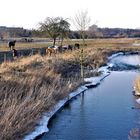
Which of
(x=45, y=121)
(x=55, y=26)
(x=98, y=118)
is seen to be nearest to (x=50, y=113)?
(x=45, y=121)

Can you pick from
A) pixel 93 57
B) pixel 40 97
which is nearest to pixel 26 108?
pixel 40 97

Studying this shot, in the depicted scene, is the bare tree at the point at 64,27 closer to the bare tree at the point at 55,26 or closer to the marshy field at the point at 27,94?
the bare tree at the point at 55,26

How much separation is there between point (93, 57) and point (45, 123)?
1026 inches

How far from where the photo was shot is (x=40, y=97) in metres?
18.4

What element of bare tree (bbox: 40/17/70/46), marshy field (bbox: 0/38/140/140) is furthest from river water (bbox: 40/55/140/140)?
bare tree (bbox: 40/17/70/46)

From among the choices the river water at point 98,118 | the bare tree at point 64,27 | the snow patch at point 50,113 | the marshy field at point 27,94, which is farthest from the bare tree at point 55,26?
the river water at point 98,118

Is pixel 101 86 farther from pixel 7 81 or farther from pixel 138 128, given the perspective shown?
pixel 138 128

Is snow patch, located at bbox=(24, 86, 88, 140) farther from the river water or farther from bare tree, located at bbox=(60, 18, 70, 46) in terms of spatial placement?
bare tree, located at bbox=(60, 18, 70, 46)

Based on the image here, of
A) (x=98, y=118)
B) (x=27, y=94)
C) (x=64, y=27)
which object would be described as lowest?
(x=98, y=118)

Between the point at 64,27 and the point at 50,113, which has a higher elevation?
the point at 64,27

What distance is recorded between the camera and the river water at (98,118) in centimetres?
1527

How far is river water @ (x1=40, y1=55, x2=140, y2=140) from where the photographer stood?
1527 centimetres

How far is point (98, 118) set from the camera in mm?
17625

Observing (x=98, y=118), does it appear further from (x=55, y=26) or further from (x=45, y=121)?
(x=55, y=26)
